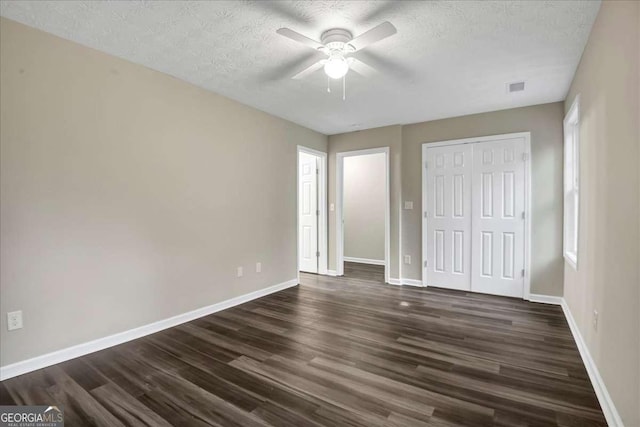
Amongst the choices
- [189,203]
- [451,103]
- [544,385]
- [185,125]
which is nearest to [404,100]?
[451,103]

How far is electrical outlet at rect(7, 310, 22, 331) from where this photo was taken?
2.12 metres

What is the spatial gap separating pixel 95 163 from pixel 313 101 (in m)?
2.34

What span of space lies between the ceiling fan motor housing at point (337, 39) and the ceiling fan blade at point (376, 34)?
143 millimetres

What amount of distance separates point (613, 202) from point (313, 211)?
13.7 ft

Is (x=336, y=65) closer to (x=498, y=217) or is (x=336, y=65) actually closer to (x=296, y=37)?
(x=296, y=37)

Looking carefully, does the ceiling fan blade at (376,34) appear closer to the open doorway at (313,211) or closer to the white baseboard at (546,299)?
the open doorway at (313,211)

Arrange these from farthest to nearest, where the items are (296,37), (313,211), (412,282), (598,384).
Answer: (313,211) → (412,282) → (296,37) → (598,384)

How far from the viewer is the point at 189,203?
326cm

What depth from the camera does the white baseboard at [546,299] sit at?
3.78 metres

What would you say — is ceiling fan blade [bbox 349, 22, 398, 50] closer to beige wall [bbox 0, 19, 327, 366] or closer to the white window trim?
beige wall [bbox 0, 19, 327, 366]

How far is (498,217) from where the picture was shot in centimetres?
411

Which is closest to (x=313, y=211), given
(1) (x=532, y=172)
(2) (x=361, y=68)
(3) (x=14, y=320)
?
(2) (x=361, y=68)

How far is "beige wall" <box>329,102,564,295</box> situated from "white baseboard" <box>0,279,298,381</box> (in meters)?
2.63

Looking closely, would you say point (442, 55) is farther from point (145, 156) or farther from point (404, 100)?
point (145, 156)
